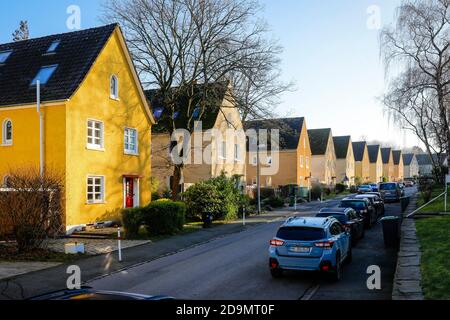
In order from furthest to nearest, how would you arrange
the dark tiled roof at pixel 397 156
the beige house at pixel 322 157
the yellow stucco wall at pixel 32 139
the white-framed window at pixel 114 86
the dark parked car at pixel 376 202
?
the dark tiled roof at pixel 397 156 < the beige house at pixel 322 157 < the dark parked car at pixel 376 202 < the white-framed window at pixel 114 86 < the yellow stucco wall at pixel 32 139

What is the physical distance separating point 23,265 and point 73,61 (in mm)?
13365

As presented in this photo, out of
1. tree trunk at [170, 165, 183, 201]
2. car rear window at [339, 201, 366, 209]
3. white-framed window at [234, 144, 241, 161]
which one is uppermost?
white-framed window at [234, 144, 241, 161]

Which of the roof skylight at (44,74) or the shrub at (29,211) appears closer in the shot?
the shrub at (29,211)

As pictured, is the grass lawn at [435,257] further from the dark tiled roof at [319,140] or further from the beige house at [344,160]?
the beige house at [344,160]

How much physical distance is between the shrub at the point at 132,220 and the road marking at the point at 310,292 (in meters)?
11.6

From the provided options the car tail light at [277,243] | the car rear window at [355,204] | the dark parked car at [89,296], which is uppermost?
the dark parked car at [89,296]

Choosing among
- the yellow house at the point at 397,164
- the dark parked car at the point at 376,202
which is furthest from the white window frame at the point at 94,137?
the yellow house at the point at 397,164

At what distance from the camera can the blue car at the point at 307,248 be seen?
11797mm

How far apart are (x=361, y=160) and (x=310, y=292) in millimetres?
87651

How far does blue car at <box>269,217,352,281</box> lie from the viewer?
11.8 metres

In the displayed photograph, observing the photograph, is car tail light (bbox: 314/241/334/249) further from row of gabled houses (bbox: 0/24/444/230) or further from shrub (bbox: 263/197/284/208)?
shrub (bbox: 263/197/284/208)

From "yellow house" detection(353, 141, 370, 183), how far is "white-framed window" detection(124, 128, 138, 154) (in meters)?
71.6

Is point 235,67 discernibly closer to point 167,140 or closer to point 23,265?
point 167,140

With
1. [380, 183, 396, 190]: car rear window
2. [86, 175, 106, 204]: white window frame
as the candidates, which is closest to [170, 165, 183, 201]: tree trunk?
[86, 175, 106, 204]: white window frame
